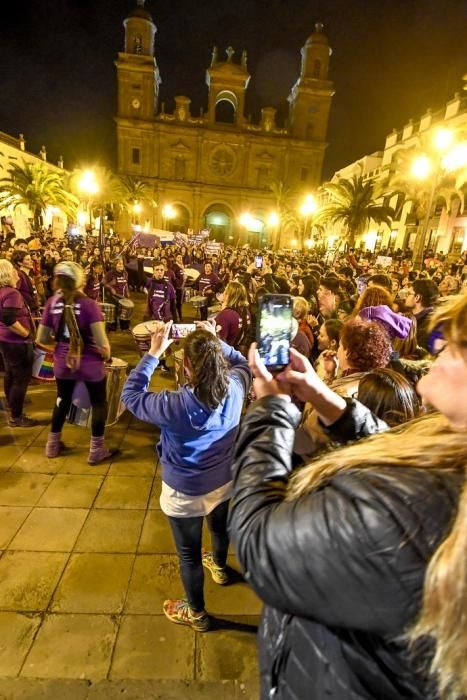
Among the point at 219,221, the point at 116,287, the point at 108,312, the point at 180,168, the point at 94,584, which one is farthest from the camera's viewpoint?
the point at 219,221

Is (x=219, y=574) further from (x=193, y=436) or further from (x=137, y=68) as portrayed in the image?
(x=137, y=68)

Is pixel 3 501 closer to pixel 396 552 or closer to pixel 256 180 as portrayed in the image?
pixel 396 552

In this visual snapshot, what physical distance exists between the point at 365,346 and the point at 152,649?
2365 millimetres

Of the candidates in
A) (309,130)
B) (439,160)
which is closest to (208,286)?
(439,160)

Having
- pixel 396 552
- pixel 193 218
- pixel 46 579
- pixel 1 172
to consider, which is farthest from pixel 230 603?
pixel 193 218

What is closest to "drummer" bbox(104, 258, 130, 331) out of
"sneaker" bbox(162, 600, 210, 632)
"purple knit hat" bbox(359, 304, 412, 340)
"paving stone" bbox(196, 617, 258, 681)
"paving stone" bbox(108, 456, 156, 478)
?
"paving stone" bbox(108, 456, 156, 478)

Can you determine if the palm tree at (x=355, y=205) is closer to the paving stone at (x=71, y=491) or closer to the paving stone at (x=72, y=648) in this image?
the paving stone at (x=71, y=491)

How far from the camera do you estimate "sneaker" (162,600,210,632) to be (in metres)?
2.57

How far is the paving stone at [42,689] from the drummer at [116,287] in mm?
7770

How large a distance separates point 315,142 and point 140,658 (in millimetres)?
57597

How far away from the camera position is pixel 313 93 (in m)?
49.7

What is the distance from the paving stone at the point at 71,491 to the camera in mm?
3678

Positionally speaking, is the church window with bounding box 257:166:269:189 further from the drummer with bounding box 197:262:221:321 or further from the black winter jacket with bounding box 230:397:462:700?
the black winter jacket with bounding box 230:397:462:700

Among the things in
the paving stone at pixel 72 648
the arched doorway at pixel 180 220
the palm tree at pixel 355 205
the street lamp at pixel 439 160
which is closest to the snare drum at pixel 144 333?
the paving stone at pixel 72 648
